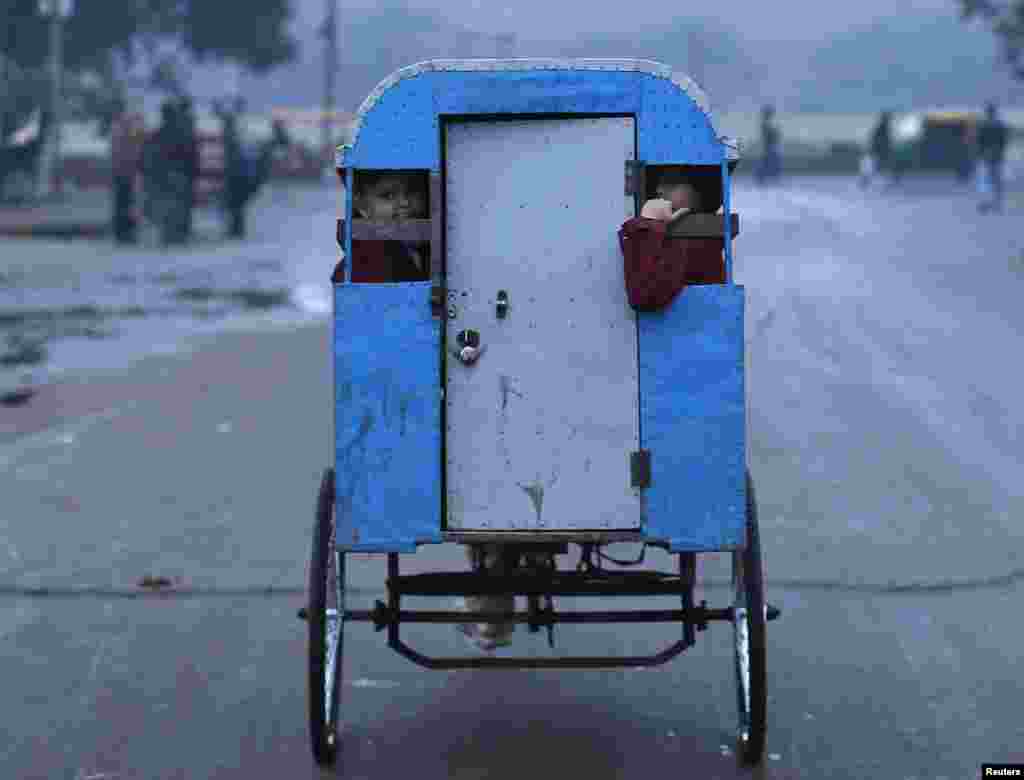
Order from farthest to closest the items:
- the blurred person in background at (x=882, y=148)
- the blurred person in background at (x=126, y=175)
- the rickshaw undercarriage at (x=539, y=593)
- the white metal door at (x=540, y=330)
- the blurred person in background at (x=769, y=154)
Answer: the blurred person in background at (x=882, y=148)
the blurred person in background at (x=769, y=154)
the blurred person in background at (x=126, y=175)
the rickshaw undercarriage at (x=539, y=593)
the white metal door at (x=540, y=330)

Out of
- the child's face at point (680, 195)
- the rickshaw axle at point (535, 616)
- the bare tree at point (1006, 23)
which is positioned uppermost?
the bare tree at point (1006, 23)

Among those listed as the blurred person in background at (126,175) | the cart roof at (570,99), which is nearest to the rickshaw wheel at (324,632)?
the cart roof at (570,99)

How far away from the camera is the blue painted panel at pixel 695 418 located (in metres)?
5.21

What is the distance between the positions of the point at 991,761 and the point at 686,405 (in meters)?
1.44

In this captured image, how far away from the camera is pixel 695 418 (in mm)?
5254

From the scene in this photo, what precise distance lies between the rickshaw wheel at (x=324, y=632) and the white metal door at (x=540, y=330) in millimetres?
362

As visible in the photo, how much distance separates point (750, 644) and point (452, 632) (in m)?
2.10

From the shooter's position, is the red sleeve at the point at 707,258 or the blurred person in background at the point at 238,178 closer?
the red sleeve at the point at 707,258

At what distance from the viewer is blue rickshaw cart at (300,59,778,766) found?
207 inches

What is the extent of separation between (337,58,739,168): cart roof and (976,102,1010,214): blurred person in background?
35.2 meters

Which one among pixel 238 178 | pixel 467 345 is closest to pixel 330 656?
pixel 467 345

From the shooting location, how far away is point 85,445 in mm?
11312

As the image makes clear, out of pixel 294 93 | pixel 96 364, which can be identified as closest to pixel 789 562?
pixel 96 364
